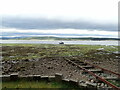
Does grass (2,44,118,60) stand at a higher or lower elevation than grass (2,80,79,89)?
lower

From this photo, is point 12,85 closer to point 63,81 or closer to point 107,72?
point 63,81

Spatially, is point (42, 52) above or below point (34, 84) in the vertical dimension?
below

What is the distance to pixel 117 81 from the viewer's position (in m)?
9.90

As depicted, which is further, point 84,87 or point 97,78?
point 97,78

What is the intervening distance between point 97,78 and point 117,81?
4.62 feet

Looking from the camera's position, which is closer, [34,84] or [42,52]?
[34,84]

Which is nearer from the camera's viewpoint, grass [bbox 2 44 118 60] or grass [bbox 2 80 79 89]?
grass [bbox 2 80 79 89]

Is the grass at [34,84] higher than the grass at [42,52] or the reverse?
higher

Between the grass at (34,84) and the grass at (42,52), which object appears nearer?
the grass at (34,84)

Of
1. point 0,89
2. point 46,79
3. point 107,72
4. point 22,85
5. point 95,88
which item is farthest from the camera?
point 107,72

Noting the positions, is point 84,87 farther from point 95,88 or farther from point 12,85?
point 12,85

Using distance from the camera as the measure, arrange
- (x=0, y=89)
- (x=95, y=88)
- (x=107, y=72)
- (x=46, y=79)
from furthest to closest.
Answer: (x=107, y=72) < (x=46, y=79) < (x=0, y=89) < (x=95, y=88)

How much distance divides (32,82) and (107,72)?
6795 mm

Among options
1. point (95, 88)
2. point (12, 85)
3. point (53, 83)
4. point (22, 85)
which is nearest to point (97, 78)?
point (95, 88)
